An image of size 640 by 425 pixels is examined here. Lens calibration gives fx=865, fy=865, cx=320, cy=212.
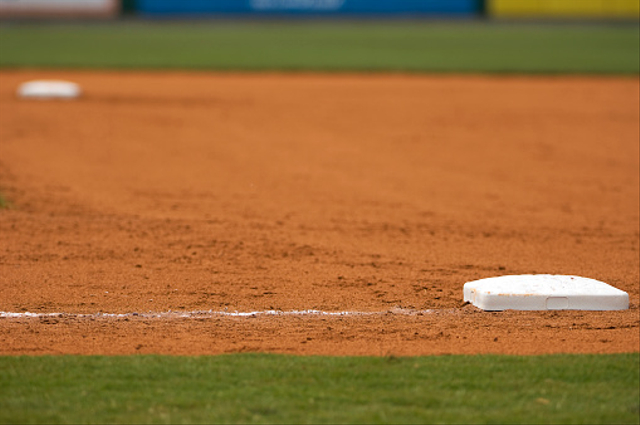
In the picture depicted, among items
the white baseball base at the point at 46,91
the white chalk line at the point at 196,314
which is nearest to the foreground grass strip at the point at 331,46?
the white baseball base at the point at 46,91

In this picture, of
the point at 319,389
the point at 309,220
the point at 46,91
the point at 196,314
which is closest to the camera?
the point at 319,389

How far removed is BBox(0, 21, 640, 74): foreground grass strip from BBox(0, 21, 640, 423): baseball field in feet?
11.0

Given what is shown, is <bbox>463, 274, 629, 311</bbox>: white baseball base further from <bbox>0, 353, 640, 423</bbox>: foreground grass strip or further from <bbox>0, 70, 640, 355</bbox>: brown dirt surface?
<bbox>0, 353, 640, 423</bbox>: foreground grass strip

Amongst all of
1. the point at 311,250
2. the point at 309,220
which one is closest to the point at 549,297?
the point at 311,250

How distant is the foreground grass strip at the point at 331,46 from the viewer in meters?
19.0

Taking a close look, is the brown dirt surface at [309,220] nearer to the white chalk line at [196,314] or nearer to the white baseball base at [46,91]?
the white chalk line at [196,314]

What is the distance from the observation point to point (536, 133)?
11672 mm

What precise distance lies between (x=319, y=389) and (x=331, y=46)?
67.4ft

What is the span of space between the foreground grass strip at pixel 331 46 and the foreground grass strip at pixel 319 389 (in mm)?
14953

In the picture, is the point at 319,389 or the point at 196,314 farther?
the point at 196,314

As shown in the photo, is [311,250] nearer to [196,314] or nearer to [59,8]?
[196,314]

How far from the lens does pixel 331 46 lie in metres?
23.5

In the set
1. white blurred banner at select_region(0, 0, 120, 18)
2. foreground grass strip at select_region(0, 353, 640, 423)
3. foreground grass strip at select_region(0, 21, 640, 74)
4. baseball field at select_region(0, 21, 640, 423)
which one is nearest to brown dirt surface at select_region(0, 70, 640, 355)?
baseball field at select_region(0, 21, 640, 423)

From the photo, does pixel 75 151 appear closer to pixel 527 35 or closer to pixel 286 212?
pixel 286 212
